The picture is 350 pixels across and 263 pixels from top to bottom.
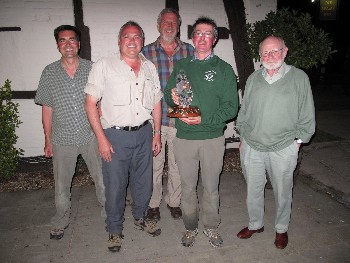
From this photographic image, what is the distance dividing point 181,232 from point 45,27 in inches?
161

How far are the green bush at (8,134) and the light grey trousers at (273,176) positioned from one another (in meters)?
3.88

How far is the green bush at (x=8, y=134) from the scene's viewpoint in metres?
4.79

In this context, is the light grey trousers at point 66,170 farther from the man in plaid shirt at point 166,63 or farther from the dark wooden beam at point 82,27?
the dark wooden beam at point 82,27

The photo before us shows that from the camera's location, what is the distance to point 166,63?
365 cm

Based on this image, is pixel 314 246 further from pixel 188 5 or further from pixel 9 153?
pixel 9 153

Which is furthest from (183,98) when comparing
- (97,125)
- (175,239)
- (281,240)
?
(281,240)

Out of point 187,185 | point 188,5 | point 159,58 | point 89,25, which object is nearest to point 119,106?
point 159,58

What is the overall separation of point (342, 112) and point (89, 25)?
865 cm

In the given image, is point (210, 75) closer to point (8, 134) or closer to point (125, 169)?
point (125, 169)

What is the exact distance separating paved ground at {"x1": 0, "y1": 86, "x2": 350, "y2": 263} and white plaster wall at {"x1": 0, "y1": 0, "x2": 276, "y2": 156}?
156cm

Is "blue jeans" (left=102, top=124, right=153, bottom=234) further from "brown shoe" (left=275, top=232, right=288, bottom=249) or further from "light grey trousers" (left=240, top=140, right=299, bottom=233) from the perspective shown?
"brown shoe" (left=275, top=232, right=288, bottom=249)

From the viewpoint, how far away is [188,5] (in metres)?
5.39

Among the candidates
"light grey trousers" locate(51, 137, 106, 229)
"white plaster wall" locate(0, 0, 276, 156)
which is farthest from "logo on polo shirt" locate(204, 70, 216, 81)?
"white plaster wall" locate(0, 0, 276, 156)

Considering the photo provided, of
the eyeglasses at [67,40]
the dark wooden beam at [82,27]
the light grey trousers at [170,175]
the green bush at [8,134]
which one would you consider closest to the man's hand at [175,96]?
the light grey trousers at [170,175]
